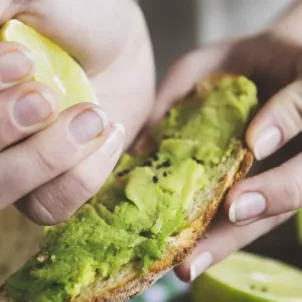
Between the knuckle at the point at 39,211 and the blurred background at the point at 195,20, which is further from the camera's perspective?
the blurred background at the point at 195,20

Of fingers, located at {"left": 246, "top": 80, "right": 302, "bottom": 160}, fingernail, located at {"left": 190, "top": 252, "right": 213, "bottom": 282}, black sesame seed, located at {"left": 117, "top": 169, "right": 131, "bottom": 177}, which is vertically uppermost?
fingers, located at {"left": 246, "top": 80, "right": 302, "bottom": 160}

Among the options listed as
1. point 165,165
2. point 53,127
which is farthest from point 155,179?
point 53,127

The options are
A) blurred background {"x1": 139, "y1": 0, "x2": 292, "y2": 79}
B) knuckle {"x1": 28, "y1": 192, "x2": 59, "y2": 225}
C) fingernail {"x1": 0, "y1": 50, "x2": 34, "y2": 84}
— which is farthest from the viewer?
blurred background {"x1": 139, "y1": 0, "x2": 292, "y2": 79}

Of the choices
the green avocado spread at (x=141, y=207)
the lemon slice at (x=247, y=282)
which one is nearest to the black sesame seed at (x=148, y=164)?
the green avocado spread at (x=141, y=207)

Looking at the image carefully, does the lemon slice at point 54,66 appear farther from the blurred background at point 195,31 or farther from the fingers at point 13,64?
the blurred background at point 195,31

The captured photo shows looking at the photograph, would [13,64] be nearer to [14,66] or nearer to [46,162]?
[14,66]

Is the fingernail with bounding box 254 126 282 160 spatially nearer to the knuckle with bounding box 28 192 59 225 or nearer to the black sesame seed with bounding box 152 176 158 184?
the black sesame seed with bounding box 152 176 158 184

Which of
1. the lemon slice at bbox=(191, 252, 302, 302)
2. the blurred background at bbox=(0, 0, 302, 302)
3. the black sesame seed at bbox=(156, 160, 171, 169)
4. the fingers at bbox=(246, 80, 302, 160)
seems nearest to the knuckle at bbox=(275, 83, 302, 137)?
the fingers at bbox=(246, 80, 302, 160)

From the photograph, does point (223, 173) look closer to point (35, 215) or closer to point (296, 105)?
point (296, 105)
